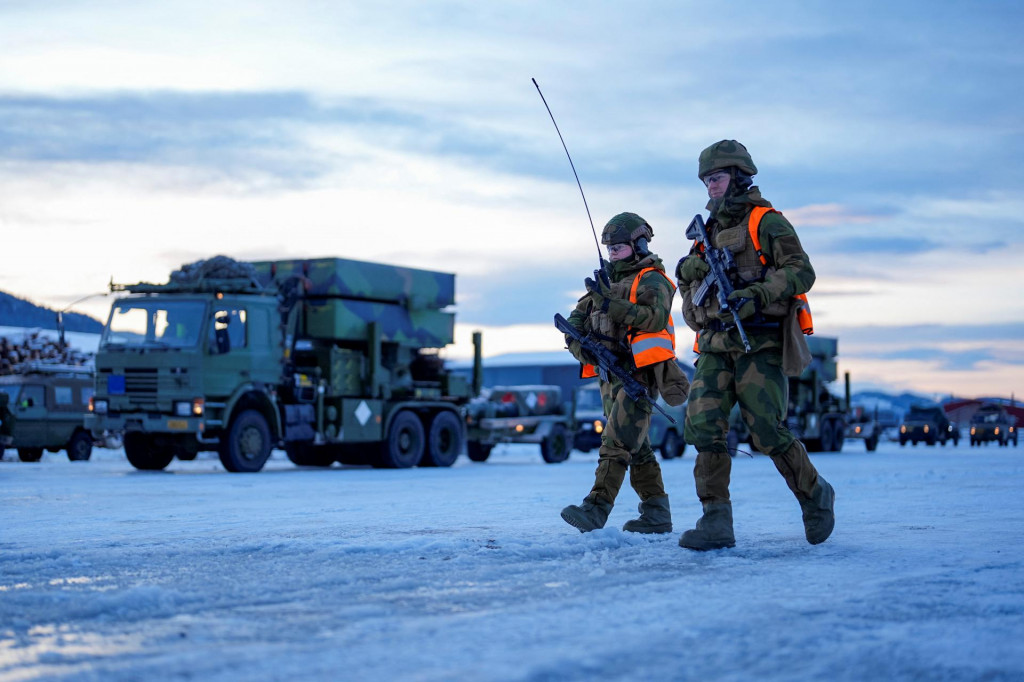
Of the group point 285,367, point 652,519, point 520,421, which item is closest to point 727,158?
point 652,519

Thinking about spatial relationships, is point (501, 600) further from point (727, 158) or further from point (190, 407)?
point (190, 407)

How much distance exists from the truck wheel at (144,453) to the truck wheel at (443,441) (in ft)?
15.7

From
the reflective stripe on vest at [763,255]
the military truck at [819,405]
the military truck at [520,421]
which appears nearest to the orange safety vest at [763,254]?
the reflective stripe on vest at [763,255]

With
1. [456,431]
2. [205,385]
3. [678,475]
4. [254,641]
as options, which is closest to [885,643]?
[254,641]

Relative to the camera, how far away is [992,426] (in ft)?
172

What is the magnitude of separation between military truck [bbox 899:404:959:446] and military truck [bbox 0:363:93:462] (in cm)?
3509

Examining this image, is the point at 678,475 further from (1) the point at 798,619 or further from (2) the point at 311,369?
(1) the point at 798,619

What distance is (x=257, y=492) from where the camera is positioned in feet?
40.6

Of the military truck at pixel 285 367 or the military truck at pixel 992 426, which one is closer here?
the military truck at pixel 285 367

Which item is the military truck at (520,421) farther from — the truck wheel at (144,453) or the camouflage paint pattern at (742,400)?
the camouflage paint pattern at (742,400)

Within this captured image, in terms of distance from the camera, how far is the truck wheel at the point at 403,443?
21.1m

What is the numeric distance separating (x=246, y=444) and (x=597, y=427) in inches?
429

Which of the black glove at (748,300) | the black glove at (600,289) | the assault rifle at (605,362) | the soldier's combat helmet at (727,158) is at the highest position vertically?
the soldier's combat helmet at (727,158)

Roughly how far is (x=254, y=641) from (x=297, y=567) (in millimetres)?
1705
